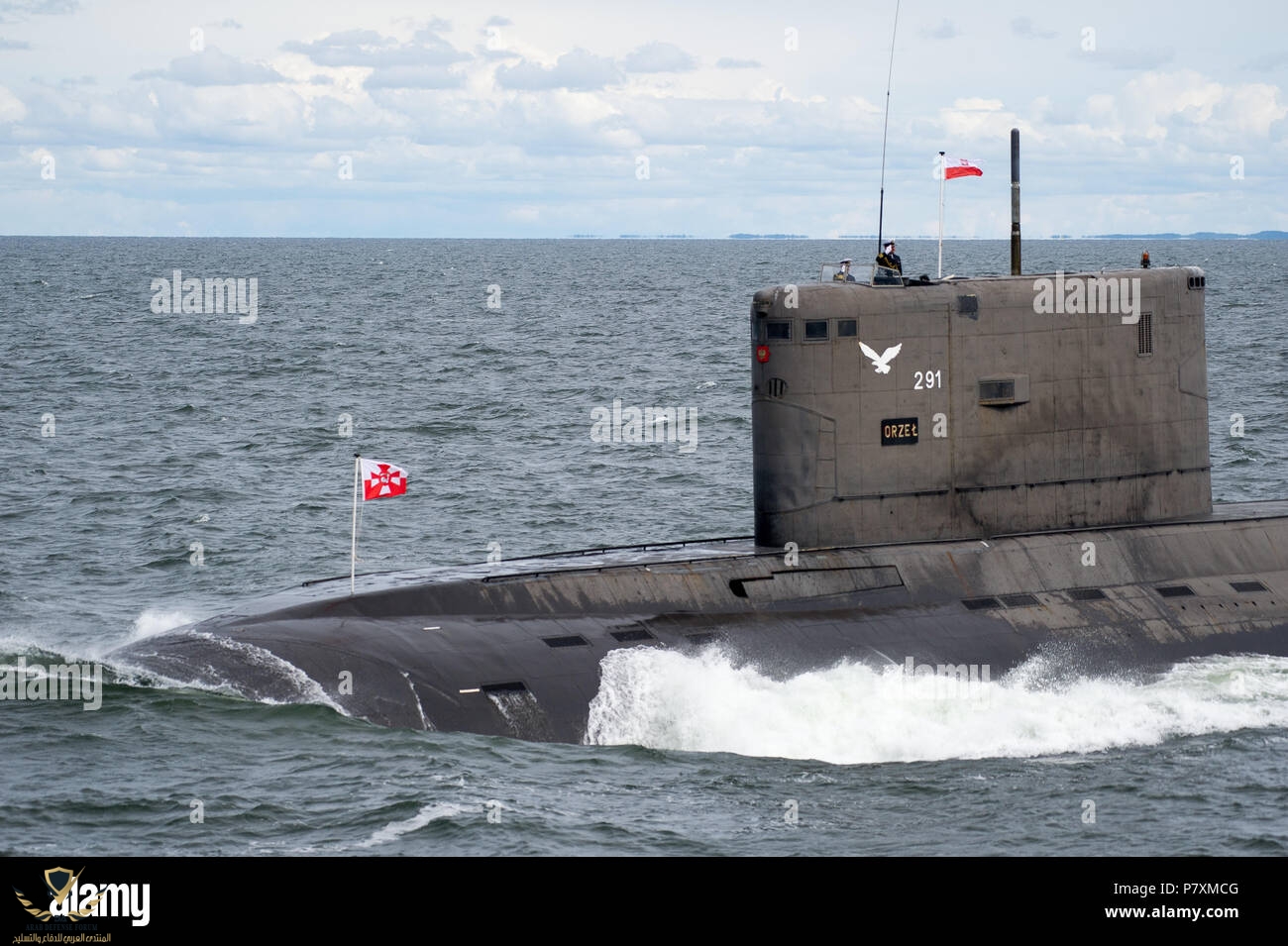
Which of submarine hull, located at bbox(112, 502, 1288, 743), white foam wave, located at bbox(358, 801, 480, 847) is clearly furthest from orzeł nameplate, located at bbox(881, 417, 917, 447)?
white foam wave, located at bbox(358, 801, 480, 847)

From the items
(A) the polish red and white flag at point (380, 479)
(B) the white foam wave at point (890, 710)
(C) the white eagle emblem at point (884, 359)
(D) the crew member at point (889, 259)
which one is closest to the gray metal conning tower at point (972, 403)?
(C) the white eagle emblem at point (884, 359)

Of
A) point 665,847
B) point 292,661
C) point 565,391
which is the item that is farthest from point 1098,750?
point 565,391

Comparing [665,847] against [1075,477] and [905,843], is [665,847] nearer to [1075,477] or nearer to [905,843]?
[905,843]

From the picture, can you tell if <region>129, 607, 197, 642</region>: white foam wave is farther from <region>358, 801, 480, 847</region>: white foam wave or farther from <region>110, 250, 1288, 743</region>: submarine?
<region>358, 801, 480, 847</region>: white foam wave

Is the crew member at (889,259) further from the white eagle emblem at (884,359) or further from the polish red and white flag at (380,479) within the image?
the polish red and white flag at (380,479)

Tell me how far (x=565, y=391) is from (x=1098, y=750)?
133 feet

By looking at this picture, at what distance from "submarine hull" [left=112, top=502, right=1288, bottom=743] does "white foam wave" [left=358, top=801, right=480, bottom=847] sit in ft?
6.82

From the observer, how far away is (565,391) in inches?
2351

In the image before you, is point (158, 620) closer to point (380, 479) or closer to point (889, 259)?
point (380, 479)

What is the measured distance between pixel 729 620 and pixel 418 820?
19.8ft

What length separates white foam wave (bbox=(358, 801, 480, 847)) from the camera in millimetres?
16844

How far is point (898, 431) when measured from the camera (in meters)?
22.3

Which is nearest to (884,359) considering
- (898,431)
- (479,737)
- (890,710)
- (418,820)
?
(898,431)

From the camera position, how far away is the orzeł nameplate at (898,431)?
73.1 feet
